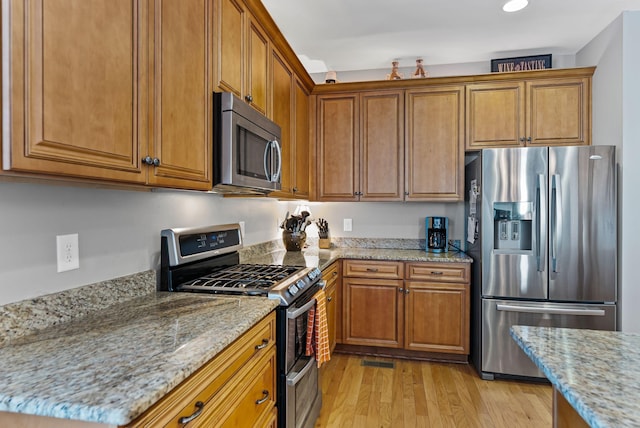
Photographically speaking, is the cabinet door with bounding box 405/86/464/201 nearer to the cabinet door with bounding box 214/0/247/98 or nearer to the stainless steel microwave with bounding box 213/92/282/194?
the stainless steel microwave with bounding box 213/92/282/194

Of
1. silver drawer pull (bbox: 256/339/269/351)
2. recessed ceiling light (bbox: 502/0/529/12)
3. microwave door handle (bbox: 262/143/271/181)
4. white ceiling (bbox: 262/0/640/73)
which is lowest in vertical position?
silver drawer pull (bbox: 256/339/269/351)

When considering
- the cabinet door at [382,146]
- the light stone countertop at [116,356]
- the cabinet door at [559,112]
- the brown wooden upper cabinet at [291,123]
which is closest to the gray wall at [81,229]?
the light stone countertop at [116,356]

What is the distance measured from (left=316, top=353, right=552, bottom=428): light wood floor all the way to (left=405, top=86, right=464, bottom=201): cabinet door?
58.0 inches

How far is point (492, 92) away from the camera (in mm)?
3117

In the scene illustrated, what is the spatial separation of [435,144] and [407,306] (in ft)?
4.74

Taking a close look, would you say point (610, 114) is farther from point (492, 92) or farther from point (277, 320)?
point (277, 320)

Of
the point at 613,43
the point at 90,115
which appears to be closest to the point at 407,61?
the point at 613,43

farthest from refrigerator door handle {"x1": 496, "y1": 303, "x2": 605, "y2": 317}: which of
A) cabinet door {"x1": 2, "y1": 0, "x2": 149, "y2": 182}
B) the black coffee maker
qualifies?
cabinet door {"x1": 2, "y1": 0, "x2": 149, "y2": 182}

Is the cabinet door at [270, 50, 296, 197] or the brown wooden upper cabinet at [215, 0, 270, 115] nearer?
the brown wooden upper cabinet at [215, 0, 270, 115]

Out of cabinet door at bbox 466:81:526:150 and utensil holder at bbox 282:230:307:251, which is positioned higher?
cabinet door at bbox 466:81:526:150

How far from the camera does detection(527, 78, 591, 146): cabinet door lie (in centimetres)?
298

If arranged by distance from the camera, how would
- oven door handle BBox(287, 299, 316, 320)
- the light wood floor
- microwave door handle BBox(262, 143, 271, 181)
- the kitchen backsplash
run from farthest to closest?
1. the light wood floor
2. microwave door handle BBox(262, 143, 271, 181)
3. oven door handle BBox(287, 299, 316, 320)
4. the kitchen backsplash

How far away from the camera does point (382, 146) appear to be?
3354 mm

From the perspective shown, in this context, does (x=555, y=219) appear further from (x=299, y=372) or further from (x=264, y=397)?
(x=264, y=397)
